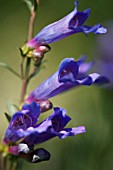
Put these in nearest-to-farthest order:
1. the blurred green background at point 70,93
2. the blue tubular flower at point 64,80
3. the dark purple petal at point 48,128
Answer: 1. the dark purple petal at point 48,128
2. the blue tubular flower at point 64,80
3. the blurred green background at point 70,93

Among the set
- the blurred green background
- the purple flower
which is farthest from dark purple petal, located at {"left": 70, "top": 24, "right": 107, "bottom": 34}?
the blurred green background

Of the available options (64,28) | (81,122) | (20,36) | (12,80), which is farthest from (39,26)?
(64,28)

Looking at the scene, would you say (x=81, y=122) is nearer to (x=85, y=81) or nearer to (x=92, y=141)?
(x=92, y=141)

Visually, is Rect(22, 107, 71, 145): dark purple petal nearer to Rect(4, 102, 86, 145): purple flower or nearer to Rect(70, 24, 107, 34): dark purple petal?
Rect(4, 102, 86, 145): purple flower

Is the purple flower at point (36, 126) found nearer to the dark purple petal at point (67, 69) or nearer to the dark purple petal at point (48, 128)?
the dark purple petal at point (48, 128)

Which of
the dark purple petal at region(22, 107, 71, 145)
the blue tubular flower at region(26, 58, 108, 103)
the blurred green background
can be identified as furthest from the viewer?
the blurred green background

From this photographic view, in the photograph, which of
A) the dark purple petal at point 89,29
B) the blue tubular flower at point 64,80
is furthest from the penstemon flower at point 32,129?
the dark purple petal at point 89,29

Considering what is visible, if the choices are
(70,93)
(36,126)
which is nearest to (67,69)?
(36,126)
